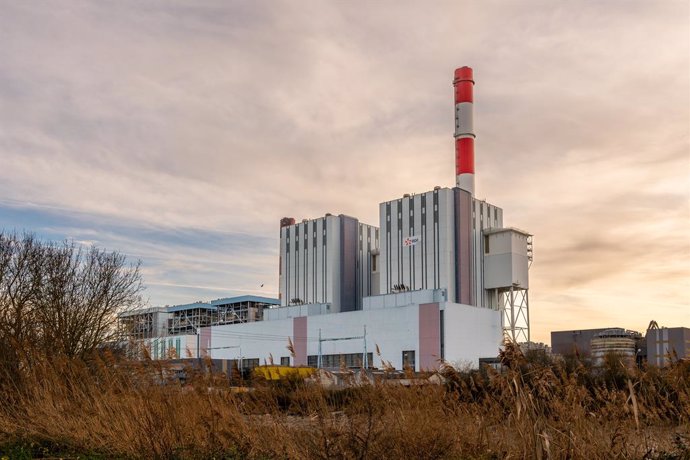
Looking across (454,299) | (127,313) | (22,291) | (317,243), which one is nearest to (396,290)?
(454,299)

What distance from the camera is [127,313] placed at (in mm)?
26375

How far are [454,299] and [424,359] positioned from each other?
5.91 meters

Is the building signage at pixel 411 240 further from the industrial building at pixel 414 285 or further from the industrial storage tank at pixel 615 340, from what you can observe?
the industrial storage tank at pixel 615 340

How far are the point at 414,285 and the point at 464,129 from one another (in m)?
13.8

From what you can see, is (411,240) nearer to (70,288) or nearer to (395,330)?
(395,330)

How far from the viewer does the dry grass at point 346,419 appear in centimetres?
589

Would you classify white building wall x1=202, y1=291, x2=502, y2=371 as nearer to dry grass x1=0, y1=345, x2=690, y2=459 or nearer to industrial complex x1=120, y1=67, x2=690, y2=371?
industrial complex x1=120, y1=67, x2=690, y2=371

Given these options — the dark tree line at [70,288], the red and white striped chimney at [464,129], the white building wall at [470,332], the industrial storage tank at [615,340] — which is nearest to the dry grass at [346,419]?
the dark tree line at [70,288]

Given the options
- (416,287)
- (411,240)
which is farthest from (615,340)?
(411,240)

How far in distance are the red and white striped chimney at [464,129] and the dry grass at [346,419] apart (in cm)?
5105

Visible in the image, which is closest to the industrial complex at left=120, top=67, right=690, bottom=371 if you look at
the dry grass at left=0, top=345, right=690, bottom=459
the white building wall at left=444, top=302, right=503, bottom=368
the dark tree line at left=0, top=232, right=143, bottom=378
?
the white building wall at left=444, top=302, right=503, bottom=368

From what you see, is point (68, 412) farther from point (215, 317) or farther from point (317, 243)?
point (215, 317)

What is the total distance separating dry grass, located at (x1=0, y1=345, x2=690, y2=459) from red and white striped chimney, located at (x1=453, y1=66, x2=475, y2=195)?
5105cm

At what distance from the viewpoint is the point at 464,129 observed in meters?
58.9
